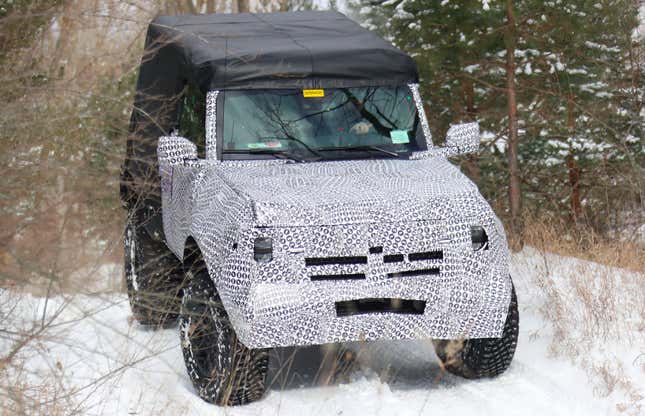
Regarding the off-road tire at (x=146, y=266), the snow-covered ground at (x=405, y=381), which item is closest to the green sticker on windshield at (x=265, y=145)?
the snow-covered ground at (x=405, y=381)

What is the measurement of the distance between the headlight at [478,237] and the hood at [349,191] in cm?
11

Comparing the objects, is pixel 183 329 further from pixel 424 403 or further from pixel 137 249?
pixel 137 249

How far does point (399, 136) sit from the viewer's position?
7379mm

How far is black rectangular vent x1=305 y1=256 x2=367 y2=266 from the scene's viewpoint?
582 centimetres

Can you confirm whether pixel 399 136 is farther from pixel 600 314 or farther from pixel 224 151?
pixel 600 314

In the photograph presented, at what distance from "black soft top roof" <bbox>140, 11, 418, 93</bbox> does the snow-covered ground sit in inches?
70.5

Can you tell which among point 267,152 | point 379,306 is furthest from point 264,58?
point 379,306

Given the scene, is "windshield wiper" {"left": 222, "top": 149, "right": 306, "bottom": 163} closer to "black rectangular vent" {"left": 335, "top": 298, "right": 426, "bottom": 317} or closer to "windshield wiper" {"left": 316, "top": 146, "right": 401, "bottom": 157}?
"windshield wiper" {"left": 316, "top": 146, "right": 401, "bottom": 157}

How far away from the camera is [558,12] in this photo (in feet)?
45.4

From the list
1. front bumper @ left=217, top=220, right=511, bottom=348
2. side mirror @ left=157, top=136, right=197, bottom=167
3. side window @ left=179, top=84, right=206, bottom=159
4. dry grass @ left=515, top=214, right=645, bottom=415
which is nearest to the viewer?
→ front bumper @ left=217, top=220, right=511, bottom=348

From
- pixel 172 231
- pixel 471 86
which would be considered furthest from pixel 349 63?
pixel 471 86

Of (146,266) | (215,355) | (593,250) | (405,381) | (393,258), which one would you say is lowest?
(146,266)

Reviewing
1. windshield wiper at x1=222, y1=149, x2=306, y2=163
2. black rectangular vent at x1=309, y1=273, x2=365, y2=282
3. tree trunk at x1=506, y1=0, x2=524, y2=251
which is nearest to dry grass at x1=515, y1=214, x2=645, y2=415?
black rectangular vent at x1=309, y1=273, x2=365, y2=282

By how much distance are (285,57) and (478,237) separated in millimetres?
Result: 2098
